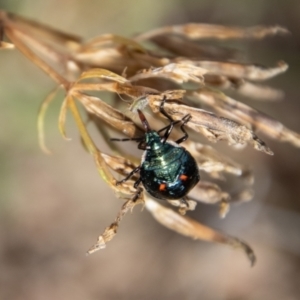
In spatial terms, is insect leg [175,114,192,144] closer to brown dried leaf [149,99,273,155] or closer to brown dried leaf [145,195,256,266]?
brown dried leaf [149,99,273,155]

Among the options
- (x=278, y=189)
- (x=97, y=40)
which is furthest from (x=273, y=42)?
(x=97, y=40)

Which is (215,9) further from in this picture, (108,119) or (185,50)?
→ (108,119)

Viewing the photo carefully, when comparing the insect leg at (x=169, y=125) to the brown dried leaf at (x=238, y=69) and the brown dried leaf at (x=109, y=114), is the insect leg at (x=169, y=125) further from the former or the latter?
the brown dried leaf at (x=238, y=69)

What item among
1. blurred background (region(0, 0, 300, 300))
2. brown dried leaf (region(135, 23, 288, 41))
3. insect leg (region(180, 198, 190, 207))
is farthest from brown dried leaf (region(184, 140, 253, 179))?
blurred background (region(0, 0, 300, 300))

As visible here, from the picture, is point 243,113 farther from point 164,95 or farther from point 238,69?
point 164,95

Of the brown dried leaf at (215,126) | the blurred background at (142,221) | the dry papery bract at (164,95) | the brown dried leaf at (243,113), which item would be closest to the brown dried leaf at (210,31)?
the dry papery bract at (164,95)

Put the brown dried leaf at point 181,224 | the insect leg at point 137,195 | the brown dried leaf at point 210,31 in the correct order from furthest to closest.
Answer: the brown dried leaf at point 210,31
the brown dried leaf at point 181,224
the insect leg at point 137,195
